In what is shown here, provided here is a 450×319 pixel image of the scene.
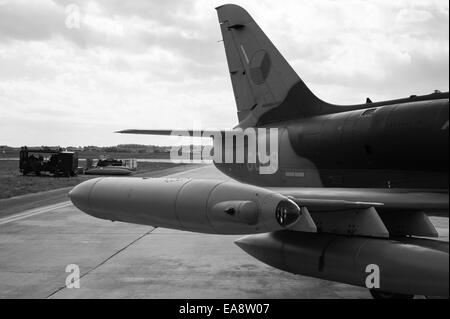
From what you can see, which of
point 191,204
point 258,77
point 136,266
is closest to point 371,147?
point 191,204

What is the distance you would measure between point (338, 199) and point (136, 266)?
4331mm

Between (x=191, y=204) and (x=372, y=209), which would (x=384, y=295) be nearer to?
(x=372, y=209)

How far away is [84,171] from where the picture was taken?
37969 mm

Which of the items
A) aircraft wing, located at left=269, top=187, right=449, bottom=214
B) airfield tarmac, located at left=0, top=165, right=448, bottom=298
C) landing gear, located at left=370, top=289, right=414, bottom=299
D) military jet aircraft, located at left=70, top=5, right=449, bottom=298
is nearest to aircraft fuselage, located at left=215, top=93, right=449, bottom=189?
military jet aircraft, located at left=70, top=5, right=449, bottom=298

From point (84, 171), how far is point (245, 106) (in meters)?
31.0

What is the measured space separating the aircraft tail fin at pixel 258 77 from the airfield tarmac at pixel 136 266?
3.00 meters

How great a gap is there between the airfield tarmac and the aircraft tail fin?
9.85 ft

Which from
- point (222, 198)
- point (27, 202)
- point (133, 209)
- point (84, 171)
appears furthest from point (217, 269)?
point (84, 171)

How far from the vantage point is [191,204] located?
20.1 ft

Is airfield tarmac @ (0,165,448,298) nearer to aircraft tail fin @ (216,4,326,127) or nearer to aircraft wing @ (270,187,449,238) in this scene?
aircraft wing @ (270,187,449,238)

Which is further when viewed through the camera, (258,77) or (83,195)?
(258,77)

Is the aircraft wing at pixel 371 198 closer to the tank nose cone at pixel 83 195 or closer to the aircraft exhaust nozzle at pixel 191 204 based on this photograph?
the aircraft exhaust nozzle at pixel 191 204

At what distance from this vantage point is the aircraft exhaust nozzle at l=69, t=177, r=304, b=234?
547 cm
